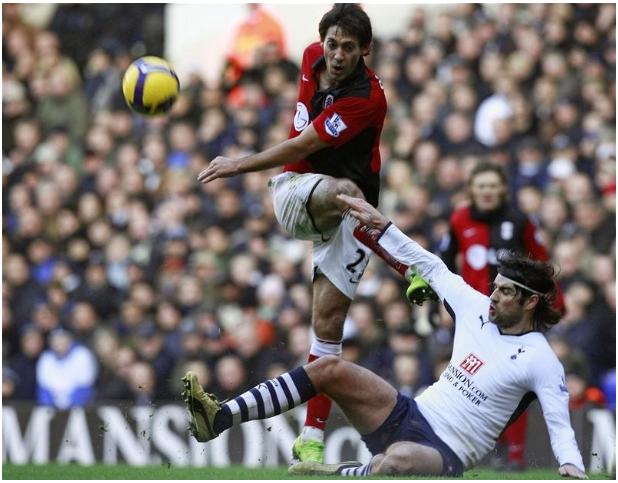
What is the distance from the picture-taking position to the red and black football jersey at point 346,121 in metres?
7.70

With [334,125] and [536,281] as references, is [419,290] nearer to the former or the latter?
[536,281]

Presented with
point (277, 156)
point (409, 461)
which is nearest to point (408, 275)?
point (277, 156)

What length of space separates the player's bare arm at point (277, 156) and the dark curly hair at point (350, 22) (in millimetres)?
557

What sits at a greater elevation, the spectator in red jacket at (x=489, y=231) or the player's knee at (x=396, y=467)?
the spectator in red jacket at (x=489, y=231)

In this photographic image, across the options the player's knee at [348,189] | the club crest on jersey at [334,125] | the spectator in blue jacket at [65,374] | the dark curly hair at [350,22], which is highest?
the dark curly hair at [350,22]

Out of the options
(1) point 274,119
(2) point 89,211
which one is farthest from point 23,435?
(1) point 274,119

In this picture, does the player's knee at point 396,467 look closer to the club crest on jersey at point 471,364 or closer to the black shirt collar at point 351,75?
the club crest on jersey at point 471,364

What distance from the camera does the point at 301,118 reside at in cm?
797

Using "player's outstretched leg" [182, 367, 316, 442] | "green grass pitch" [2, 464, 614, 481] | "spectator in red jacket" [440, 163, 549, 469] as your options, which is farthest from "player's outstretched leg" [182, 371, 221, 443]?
"spectator in red jacket" [440, 163, 549, 469]

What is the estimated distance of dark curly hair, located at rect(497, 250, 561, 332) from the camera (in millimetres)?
7254

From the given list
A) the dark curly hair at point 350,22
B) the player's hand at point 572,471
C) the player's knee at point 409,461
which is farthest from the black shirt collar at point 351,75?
the player's hand at point 572,471

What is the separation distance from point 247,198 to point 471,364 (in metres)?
6.46

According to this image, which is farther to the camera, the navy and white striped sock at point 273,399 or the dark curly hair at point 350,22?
the dark curly hair at point 350,22

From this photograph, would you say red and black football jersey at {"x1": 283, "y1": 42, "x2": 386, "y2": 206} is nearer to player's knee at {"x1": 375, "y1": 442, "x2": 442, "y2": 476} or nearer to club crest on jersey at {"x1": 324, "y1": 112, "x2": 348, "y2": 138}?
club crest on jersey at {"x1": 324, "y1": 112, "x2": 348, "y2": 138}
